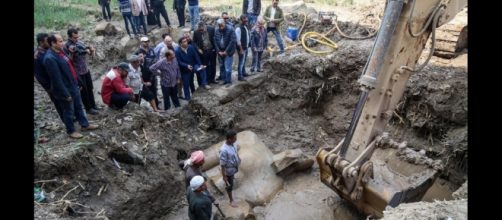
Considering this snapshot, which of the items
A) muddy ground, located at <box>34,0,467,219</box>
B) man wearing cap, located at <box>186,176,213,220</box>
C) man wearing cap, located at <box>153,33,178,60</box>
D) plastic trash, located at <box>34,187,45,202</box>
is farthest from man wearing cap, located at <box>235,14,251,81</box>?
plastic trash, located at <box>34,187,45,202</box>

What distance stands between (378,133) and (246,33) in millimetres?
4310

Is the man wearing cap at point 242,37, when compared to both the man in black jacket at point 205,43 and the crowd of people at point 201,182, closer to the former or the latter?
the man in black jacket at point 205,43

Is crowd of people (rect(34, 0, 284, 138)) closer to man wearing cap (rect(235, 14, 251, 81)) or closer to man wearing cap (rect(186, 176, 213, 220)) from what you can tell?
man wearing cap (rect(235, 14, 251, 81))

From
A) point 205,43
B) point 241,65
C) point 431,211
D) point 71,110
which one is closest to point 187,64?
point 205,43

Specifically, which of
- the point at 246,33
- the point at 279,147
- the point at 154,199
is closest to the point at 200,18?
the point at 246,33

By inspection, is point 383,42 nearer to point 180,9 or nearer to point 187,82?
point 187,82

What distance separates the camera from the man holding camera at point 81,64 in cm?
650

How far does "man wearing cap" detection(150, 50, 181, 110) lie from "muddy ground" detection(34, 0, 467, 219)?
0.50 meters

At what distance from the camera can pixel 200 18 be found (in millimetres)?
12344

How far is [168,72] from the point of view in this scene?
7.65m

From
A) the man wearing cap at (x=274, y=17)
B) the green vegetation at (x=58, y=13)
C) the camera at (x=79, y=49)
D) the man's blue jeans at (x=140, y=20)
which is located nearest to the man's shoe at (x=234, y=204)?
the camera at (x=79, y=49)

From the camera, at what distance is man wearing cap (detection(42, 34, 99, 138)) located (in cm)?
538

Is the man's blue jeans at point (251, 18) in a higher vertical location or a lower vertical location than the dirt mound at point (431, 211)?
higher

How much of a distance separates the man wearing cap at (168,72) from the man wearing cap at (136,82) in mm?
347
